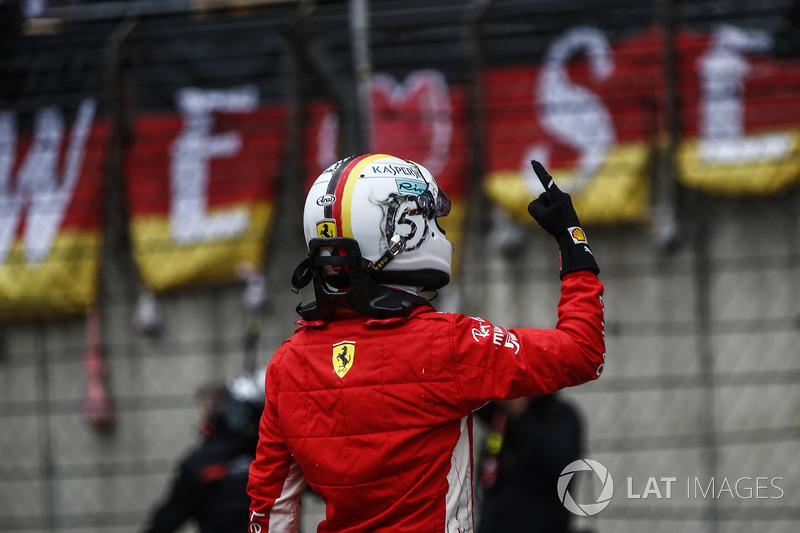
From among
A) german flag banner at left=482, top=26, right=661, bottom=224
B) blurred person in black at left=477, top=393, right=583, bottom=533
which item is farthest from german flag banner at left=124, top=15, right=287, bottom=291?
blurred person in black at left=477, top=393, right=583, bottom=533

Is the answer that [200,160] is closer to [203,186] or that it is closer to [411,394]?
[203,186]

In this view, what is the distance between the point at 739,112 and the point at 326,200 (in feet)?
10.1

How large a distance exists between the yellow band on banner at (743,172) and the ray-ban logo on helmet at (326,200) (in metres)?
2.95

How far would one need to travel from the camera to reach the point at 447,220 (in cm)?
465

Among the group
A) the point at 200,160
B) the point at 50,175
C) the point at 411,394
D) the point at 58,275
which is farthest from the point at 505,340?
the point at 50,175

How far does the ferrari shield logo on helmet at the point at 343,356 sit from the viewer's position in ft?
6.30

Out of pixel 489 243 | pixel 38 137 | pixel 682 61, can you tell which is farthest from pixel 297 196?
pixel 682 61

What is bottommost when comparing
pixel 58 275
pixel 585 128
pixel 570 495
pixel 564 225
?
pixel 570 495

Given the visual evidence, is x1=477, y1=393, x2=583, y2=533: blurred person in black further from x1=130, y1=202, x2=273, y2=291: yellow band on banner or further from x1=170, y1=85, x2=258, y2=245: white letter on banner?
x1=170, y1=85, x2=258, y2=245: white letter on banner

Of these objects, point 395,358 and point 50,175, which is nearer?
point 395,358

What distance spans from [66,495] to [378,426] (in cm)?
394

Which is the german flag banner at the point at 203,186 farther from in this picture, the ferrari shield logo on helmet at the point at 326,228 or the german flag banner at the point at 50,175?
the ferrari shield logo on helmet at the point at 326,228

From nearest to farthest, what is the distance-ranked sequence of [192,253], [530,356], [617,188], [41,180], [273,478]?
[530,356] → [273,478] → [617,188] → [192,253] → [41,180]

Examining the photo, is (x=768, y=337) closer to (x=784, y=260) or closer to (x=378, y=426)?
(x=784, y=260)
